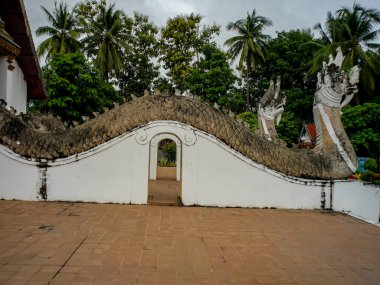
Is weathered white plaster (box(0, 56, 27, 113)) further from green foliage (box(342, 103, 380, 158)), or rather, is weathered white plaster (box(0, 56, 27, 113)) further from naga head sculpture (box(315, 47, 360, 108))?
green foliage (box(342, 103, 380, 158))

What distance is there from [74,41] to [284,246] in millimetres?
27255

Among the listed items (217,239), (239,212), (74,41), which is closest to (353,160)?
(239,212)

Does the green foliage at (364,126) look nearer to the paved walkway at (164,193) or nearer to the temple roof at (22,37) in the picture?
the paved walkway at (164,193)

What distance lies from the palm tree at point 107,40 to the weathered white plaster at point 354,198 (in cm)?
2311

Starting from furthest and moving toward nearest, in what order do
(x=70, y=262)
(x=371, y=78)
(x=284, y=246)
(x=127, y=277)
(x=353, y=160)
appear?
(x=371, y=78) → (x=353, y=160) → (x=284, y=246) → (x=70, y=262) → (x=127, y=277)

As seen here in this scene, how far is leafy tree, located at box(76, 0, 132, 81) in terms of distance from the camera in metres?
28.4

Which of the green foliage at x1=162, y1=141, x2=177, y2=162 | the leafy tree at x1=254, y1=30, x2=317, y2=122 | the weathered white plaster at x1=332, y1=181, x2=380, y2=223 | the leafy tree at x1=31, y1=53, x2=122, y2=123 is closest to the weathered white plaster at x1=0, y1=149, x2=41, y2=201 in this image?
the weathered white plaster at x1=332, y1=181, x2=380, y2=223

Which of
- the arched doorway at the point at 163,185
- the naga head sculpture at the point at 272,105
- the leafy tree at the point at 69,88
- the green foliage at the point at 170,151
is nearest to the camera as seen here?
the arched doorway at the point at 163,185

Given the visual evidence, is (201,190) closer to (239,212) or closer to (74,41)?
(239,212)

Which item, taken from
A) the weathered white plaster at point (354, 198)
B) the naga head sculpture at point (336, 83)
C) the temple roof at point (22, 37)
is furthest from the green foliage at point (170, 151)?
the weathered white plaster at point (354, 198)

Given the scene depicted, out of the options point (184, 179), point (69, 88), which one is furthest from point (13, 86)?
point (184, 179)

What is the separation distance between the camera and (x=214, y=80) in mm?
26953

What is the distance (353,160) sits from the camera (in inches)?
361

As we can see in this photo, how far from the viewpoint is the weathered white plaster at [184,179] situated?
8281 millimetres
